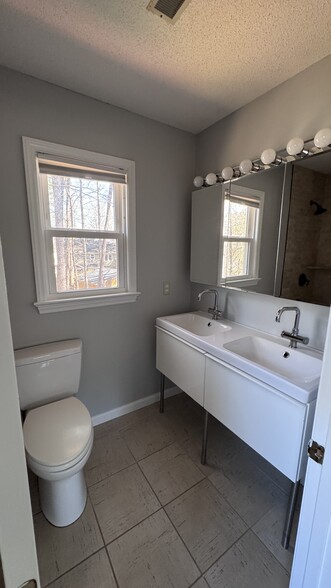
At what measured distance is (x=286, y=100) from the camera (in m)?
1.45

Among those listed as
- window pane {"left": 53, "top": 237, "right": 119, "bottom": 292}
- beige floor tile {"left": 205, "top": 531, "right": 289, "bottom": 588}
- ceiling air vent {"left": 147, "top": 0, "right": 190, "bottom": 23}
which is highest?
ceiling air vent {"left": 147, "top": 0, "right": 190, "bottom": 23}

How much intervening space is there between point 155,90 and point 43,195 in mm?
979

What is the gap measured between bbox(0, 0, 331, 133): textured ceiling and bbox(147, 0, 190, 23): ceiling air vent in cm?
4

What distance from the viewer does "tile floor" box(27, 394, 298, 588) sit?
3.63 feet

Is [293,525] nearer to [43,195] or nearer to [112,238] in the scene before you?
[112,238]

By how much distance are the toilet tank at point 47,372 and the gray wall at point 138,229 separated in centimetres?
13

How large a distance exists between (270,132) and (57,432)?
7.21ft

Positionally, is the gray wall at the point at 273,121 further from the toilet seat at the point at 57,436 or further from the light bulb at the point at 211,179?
the toilet seat at the point at 57,436

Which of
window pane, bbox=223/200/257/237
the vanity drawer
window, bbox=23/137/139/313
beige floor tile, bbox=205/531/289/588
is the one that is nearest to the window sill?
window, bbox=23/137/139/313

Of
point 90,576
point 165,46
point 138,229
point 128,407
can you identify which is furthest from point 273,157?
point 90,576

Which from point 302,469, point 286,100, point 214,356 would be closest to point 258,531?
point 302,469

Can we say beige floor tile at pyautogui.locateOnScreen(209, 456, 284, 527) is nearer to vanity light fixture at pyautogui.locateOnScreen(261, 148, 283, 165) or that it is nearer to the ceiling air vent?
vanity light fixture at pyautogui.locateOnScreen(261, 148, 283, 165)

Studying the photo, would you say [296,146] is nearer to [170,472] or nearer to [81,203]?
[81,203]

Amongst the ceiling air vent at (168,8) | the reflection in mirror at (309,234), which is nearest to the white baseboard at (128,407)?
the reflection in mirror at (309,234)
